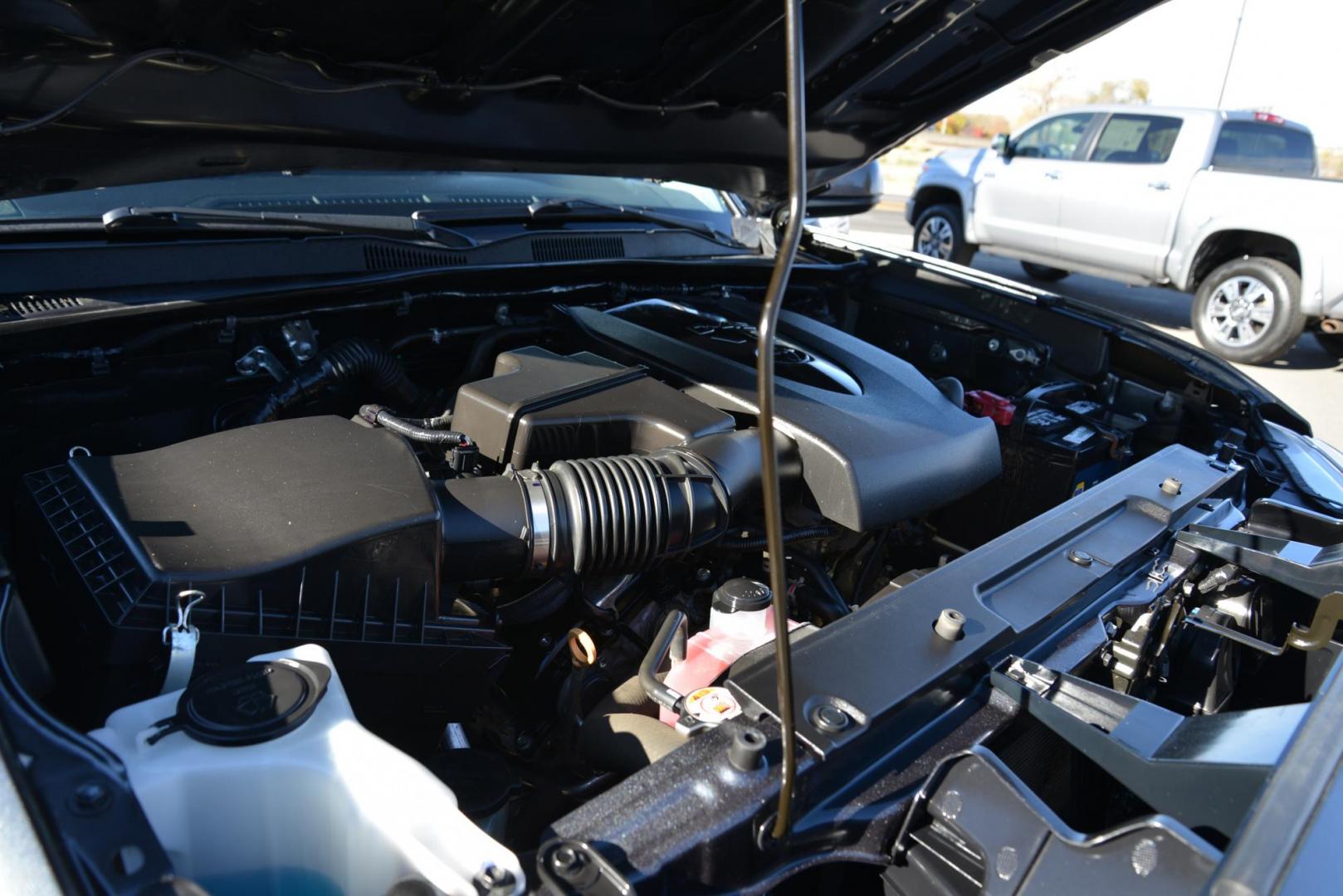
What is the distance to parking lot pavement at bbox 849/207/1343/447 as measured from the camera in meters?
5.43

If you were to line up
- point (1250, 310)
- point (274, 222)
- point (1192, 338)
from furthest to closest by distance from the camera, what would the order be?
point (1192, 338), point (1250, 310), point (274, 222)

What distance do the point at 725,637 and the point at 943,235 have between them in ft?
26.1

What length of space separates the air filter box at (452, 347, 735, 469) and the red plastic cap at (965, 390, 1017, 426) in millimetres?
884

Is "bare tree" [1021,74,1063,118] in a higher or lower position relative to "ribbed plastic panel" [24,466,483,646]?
higher

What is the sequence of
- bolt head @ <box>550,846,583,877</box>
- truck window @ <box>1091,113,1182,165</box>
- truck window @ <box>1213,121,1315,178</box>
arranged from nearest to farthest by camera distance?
bolt head @ <box>550,846,583,877</box> → truck window @ <box>1213,121,1315,178</box> → truck window @ <box>1091,113,1182,165</box>

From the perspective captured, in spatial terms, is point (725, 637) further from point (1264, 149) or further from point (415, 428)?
point (1264, 149)

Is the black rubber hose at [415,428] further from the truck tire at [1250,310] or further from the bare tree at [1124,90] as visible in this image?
the bare tree at [1124,90]

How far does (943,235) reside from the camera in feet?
28.0

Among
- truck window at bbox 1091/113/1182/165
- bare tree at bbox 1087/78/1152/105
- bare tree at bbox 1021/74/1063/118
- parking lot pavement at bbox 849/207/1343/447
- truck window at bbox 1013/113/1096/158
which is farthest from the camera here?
bare tree at bbox 1021/74/1063/118

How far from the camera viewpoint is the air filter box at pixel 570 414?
1.52 m

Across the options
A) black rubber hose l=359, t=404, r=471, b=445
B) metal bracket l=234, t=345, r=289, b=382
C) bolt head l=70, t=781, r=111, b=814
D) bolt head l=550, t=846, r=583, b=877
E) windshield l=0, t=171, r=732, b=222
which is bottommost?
bolt head l=550, t=846, r=583, b=877

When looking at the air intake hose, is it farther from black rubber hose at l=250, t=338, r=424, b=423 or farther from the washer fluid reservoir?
black rubber hose at l=250, t=338, r=424, b=423

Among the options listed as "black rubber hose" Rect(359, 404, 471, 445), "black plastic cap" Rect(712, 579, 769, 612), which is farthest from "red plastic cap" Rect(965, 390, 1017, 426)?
"black rubber hose" Rect(359, 404, 471, 445)

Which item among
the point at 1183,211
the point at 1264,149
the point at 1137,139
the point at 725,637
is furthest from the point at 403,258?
the point at 1264,149
